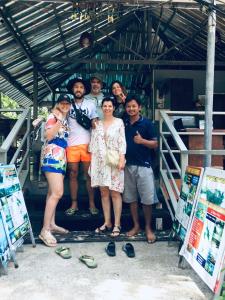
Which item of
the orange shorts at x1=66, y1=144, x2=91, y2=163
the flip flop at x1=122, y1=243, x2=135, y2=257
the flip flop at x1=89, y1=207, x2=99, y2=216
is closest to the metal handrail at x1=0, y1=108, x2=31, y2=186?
the orange shorts at x1=66, y1=144, x2=91, y2=163

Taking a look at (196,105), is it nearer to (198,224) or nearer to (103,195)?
(103,195)

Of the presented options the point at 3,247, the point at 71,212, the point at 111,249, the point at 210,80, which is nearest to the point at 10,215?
the point at 3,247

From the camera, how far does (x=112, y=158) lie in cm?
386

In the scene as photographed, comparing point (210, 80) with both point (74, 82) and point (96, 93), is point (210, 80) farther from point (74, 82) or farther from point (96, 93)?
point (74, 82)

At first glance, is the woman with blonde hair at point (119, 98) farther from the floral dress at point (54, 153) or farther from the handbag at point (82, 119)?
the floral dress at point (54, 153)

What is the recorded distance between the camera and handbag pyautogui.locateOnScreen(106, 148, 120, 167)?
3857mm

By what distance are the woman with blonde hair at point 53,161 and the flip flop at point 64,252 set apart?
0.21m

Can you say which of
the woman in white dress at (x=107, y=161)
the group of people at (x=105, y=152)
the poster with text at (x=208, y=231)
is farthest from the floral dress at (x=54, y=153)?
the poster with text at (x=208, y=231)

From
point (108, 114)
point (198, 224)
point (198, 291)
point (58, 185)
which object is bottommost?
point (198, 291)

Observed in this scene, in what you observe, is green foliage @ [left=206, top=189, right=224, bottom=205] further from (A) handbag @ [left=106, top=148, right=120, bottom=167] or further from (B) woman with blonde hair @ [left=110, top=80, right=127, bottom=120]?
(B) woman with blonde hair @ [left=110, top=80, right=127, bottom=120]

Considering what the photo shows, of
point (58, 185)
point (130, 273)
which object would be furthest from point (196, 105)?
point (130, 273)

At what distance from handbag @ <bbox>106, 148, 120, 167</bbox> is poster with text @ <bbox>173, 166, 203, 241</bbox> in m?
0.76

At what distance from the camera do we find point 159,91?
9664 mm

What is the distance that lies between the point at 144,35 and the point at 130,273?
6.72 metres
